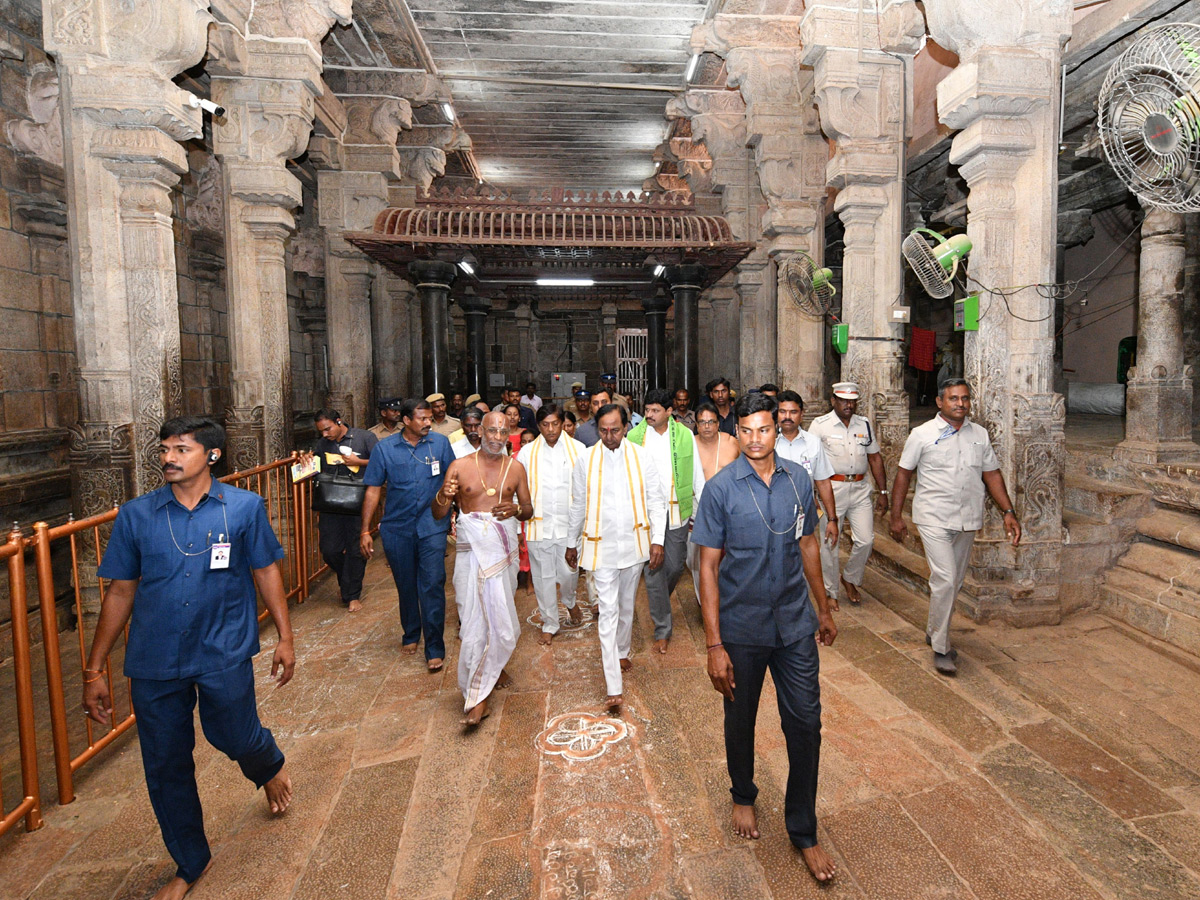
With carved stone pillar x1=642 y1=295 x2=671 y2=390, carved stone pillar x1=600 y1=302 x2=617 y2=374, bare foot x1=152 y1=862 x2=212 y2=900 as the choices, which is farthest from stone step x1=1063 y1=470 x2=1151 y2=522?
carved stone pillar x1=600 y1=302 x2=617 y2=374

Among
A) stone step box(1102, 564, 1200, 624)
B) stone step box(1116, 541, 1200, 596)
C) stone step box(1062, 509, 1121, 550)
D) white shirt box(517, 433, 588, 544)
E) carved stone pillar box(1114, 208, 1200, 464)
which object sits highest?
carved stone pillar box(1114, 208, 1200, 464)

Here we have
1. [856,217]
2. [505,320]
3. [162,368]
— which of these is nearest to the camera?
[162,368]

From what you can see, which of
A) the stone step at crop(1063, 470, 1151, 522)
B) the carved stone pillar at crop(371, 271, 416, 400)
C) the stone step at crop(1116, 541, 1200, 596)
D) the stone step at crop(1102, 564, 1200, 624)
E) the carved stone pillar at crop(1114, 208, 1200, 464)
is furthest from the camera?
the carved stone pillar at crop(371, 271, 416, 400)

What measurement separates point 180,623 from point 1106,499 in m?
6.37

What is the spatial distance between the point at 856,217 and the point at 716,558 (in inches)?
230

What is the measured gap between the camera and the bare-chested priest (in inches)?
138

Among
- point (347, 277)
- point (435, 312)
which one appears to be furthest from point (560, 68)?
point (347, 277)

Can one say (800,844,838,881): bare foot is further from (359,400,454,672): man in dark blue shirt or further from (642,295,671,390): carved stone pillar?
(642,295,671,390): carved stone pillar

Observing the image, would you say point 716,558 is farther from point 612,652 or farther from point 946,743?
point 946,743

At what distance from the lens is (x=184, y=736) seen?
7.68ft

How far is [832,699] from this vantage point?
3625 mm

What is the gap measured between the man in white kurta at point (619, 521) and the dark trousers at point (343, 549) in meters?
2.51

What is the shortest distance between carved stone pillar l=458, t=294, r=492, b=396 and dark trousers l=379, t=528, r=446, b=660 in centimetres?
1005

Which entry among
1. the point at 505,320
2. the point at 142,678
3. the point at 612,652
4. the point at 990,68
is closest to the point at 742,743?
the point at 612,652
